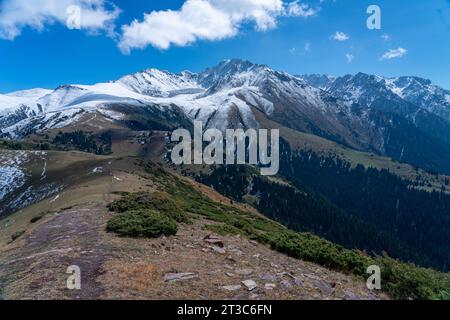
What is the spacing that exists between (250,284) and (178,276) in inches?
130

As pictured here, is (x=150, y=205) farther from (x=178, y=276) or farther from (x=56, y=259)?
(x=178, y=276)

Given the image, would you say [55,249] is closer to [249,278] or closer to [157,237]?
[157,237]

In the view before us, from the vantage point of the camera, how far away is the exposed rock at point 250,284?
18616 mm

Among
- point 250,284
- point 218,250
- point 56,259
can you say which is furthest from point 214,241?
point 56,259

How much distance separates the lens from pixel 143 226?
97.3ft

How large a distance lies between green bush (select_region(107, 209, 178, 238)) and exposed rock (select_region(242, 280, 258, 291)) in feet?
35.4

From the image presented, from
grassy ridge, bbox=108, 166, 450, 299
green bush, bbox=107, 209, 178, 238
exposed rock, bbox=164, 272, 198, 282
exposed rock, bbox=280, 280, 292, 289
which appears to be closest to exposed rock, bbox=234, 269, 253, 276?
exposed rock, bbox=280, 280, 292, 289

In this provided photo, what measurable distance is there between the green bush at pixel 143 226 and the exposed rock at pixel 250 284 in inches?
425

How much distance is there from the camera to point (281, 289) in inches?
744

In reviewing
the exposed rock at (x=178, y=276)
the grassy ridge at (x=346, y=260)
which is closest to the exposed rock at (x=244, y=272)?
the exposed rock at (x=178, y=276)

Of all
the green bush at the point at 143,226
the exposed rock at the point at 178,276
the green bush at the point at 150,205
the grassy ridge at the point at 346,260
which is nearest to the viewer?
the exposed rock at the point at 178,276

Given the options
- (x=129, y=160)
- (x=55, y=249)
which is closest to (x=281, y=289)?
(x=55, y=249)

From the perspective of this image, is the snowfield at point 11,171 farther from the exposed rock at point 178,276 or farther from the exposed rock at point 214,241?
the exposed rock at point 178,276
